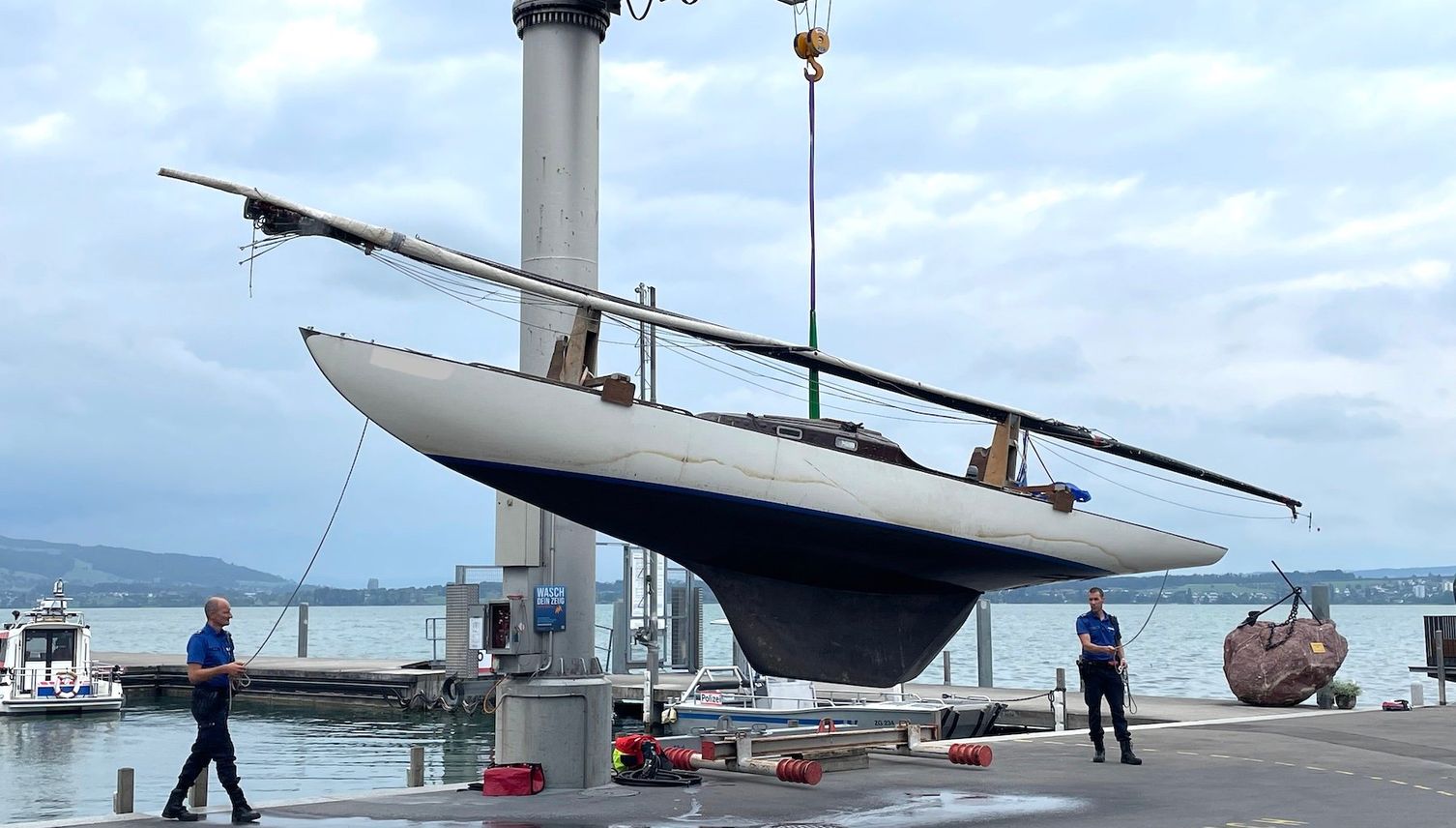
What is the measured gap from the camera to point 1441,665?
24312 millimetres

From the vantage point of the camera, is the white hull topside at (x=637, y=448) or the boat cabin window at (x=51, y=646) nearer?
the white hull topside at (x=637, y=448)

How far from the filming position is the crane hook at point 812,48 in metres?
13.6

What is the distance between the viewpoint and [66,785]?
1070 inches

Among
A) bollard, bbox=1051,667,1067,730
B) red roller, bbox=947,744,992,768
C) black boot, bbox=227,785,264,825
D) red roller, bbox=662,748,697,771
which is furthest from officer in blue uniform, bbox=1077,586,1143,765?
bollard, bbox=1051,667,1067,730

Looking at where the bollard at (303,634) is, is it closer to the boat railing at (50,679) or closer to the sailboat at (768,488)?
the boat railing at (50,679)

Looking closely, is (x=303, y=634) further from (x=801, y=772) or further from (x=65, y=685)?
(x=801, y=772)

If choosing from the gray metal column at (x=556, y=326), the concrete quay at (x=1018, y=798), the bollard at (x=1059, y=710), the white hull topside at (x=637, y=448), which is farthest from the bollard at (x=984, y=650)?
the gray metal column at (x=556, y=326)

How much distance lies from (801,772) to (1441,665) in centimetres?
1738

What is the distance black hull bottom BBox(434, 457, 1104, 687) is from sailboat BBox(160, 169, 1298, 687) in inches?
0.8

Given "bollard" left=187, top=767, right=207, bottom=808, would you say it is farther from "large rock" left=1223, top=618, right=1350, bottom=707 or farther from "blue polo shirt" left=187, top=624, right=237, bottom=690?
"large rock" left=1223, top=618, right=1350, bottom=707

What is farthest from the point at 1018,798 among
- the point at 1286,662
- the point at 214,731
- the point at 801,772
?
the point at 1286,662

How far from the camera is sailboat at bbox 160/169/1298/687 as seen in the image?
1016 centimetres

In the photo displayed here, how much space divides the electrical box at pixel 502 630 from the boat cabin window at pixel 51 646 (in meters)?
30.8

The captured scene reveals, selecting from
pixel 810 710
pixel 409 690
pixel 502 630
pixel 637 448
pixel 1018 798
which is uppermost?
pixel 637 448
